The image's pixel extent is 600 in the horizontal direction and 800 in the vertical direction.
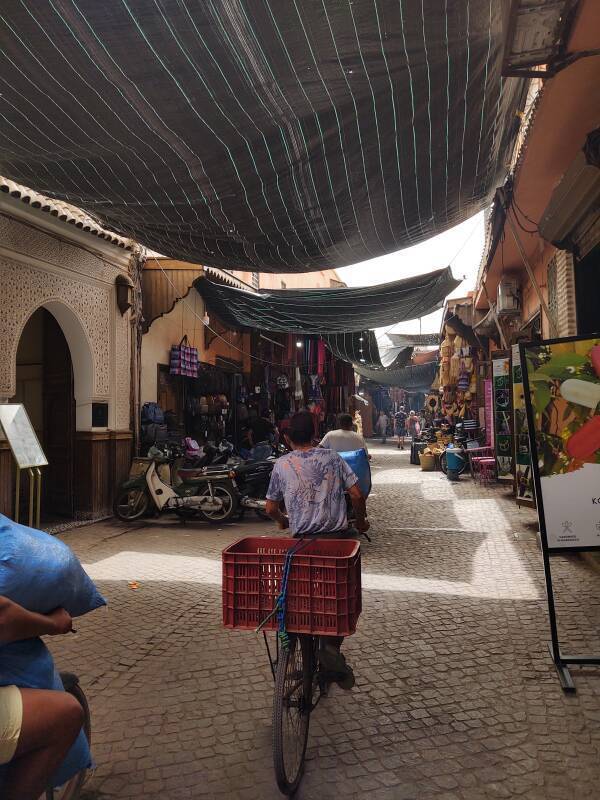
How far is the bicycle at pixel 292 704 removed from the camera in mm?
2268

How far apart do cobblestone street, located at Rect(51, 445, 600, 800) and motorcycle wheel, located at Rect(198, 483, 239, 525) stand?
233 centimetres

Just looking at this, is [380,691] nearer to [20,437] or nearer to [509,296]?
[20,437]

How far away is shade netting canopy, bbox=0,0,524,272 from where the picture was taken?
269 cm

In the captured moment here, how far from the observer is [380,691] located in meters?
3.25

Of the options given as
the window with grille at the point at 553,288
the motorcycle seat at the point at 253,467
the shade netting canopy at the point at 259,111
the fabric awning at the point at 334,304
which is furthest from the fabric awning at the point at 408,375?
the shade netting canopy at the point at 259,111

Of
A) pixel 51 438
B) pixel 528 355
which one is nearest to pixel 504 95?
pixel 528 355

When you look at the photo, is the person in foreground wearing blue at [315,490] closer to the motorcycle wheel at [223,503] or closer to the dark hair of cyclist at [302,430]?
the dark hair of cyclist at [302,430]

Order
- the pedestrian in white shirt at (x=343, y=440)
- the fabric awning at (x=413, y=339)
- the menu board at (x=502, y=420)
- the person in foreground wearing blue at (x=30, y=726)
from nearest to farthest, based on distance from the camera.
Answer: the person in foreground wearing blue at (x=30, y=726) < the pedestrian in white shirt at (x=343, y=440) < the menu board at (x=502, y=420) < the fabric awning at (x=413, y=339)

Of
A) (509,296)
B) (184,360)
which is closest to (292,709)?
(184,360)

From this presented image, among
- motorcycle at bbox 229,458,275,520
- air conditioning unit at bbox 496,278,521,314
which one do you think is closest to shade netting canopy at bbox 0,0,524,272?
motorcycle at bbox 229,458,275,520

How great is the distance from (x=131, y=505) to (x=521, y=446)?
538 centimetres

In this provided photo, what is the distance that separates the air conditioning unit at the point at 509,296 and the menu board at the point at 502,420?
1286mm

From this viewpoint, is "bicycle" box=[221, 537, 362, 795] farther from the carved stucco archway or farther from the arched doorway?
the arched doorway

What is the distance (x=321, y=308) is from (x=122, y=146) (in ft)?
19.5
